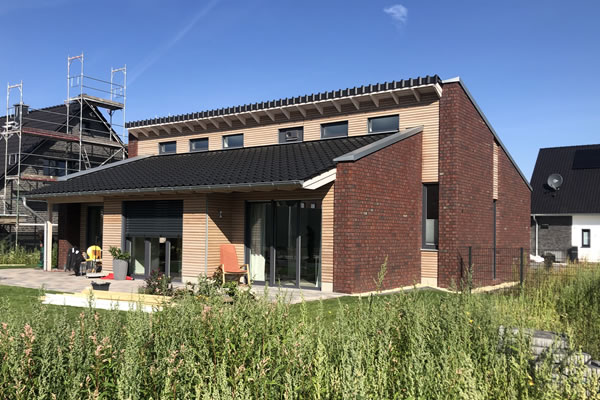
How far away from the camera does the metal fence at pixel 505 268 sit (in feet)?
40.6

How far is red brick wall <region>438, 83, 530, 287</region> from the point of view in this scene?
14.4m

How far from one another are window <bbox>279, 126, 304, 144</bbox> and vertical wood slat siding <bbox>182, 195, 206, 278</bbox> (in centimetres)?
402

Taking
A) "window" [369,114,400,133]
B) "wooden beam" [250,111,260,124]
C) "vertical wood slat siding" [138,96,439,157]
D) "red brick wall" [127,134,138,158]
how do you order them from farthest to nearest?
1. "red brick wall" [127,134,138,158]
2. "wooden beam" [250,111,260,124]
3. "window" [369,114,400,133]
4. "vertical wood slat siding" [138,96,439,157]

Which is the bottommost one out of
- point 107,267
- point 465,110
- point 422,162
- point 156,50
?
point 107,267

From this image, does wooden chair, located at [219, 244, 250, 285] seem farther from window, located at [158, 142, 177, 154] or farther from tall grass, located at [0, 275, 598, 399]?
tall grass, located at [0, 275, 598, 399]

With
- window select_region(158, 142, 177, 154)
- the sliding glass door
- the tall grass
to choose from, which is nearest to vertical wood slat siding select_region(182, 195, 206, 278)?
the sliding glass door

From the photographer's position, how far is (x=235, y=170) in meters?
14.7

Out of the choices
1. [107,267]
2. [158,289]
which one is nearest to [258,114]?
[107,267]

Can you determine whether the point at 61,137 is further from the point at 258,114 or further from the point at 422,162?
the point at 422,162

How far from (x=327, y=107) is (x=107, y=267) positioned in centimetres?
865

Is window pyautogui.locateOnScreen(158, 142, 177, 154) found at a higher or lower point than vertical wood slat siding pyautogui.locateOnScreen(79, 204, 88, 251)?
higher

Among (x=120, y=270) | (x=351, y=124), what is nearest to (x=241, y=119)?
(x=351, y=124)

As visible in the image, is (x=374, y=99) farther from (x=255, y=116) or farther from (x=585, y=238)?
(x=585, y=238)

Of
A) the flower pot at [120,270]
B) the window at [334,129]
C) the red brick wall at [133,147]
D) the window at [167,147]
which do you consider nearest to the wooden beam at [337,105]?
the window at [334,129]
